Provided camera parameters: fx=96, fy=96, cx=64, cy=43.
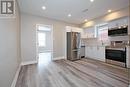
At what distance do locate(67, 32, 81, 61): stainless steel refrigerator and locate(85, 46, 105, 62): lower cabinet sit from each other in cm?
81

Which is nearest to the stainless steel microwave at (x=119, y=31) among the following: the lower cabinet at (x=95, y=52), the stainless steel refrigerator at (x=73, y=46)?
the lower cabinet at (x=95, y=52)

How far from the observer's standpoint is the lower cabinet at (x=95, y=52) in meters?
5.58

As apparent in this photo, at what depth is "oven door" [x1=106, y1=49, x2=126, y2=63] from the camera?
438cm

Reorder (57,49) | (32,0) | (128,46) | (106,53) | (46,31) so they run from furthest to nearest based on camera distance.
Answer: (46,31)
(57,49)
(106,53)
(128,46)
(32,0)

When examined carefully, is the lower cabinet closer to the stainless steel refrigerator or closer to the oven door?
the oven door

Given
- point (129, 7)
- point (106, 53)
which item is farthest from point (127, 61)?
point (129, 7)

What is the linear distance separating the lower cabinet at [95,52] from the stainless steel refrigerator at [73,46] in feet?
2.65

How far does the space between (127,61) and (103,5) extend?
8.79ft

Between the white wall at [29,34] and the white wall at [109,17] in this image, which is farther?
the white wall at [29,34]

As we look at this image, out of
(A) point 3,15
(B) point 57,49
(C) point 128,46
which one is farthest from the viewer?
(B) point 57,49

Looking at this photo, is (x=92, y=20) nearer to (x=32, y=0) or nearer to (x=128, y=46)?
(x=128, y=46)

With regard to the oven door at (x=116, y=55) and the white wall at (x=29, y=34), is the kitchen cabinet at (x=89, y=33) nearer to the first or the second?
the oven door at (x=116, y=55)

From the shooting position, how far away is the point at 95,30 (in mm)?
6465

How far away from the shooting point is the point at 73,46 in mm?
6246
